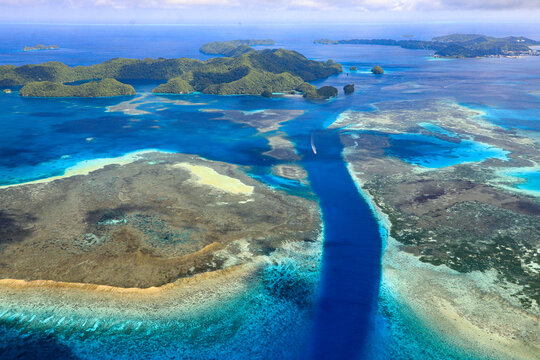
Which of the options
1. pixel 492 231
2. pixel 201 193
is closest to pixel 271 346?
pixel 201 193

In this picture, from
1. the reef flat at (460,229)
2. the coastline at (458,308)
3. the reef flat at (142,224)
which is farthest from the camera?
the reef flat at (142,224)

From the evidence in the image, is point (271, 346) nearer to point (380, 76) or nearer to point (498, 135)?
point (498, 135)

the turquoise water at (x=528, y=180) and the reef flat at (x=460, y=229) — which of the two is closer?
the reef flat at (x=460, y=229)

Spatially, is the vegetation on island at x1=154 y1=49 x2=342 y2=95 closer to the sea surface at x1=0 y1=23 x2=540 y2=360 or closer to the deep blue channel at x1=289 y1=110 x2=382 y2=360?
the sea surface at x1=0 y1=23 x2=540 y2=360

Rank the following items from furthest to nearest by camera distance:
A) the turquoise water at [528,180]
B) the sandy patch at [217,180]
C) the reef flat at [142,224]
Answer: the turquoise water at [528,180], the sandy patch at [217,180], the reef flat at [142,224]

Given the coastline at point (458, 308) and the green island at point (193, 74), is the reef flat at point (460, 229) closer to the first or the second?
the coastline at point (458, 308)

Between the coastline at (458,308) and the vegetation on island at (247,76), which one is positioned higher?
the vegetation on island at (247,76)

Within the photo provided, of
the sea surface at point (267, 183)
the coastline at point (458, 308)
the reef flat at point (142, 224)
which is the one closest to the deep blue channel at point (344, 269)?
the sea surface at point (267, 183)
